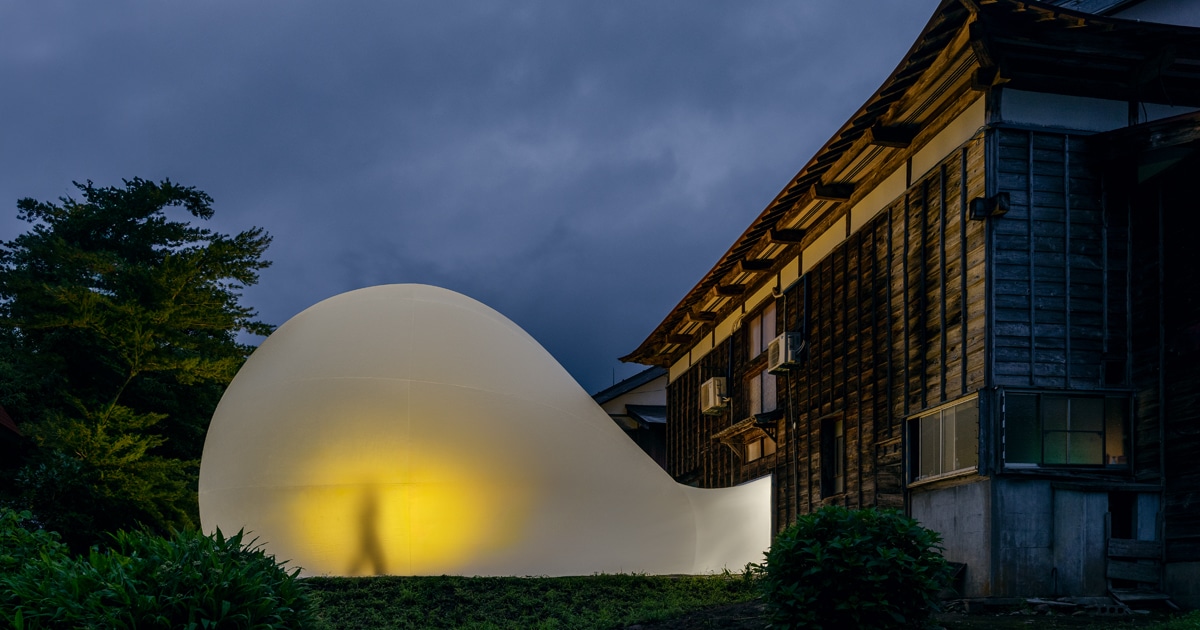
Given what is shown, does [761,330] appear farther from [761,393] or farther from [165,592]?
[165,592]

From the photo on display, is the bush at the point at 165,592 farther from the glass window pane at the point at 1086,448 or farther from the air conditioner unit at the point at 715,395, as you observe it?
the air conditioner unit at the point at 715,395

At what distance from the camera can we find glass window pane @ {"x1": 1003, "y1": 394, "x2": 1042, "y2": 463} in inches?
526

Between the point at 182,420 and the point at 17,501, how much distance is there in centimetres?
670

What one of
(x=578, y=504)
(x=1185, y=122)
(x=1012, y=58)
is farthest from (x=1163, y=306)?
(x=578, y=504)

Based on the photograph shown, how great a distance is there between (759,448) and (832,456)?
4.34 metres

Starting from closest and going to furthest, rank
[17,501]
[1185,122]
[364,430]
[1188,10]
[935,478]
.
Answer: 1. [1185,122]
2. [935,478]
3. [1188,10]
4. [364,430]
5. [17,501]

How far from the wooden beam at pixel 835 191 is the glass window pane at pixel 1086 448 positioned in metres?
6.37

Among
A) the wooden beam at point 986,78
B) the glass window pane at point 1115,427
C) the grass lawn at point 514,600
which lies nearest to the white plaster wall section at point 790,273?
the grass lawn at point 514,600

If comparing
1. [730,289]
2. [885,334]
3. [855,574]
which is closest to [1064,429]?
[885,334]

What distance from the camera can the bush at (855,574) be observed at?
10.5 meters

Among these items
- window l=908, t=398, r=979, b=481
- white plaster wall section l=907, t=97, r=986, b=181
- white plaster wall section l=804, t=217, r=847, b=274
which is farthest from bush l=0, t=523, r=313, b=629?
white plaster wall section l=804, t=217, r=847, b=274

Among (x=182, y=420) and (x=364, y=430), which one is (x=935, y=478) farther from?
(x=182, y=420)

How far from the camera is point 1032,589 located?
12875mm

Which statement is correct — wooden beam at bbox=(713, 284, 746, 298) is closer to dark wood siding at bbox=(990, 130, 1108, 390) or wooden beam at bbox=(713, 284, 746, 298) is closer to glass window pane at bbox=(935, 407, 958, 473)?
glass window pane at bbox=(935, 407, 958, 473)
